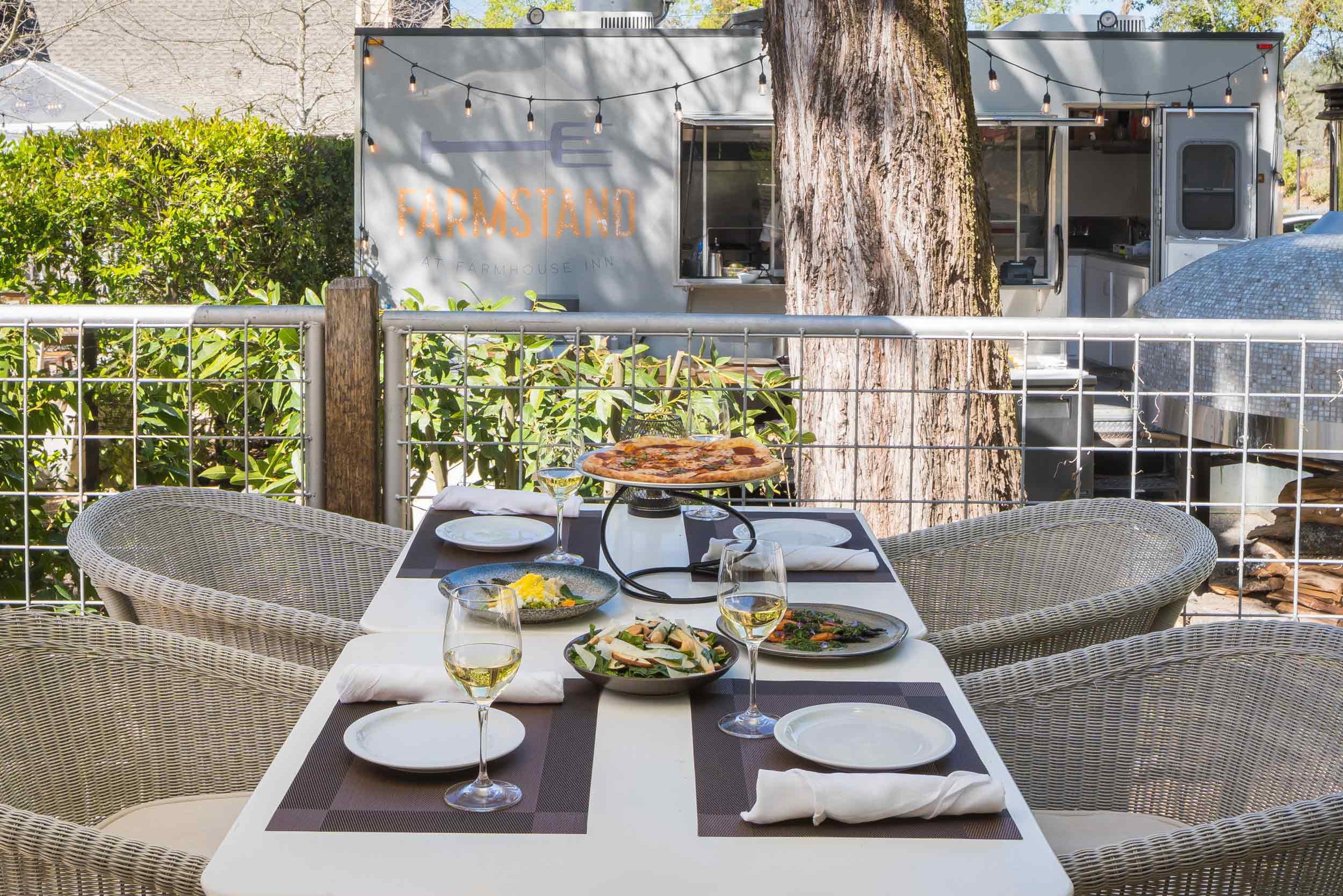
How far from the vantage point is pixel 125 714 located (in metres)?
2.10

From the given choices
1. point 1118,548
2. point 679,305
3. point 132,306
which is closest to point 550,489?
point 1118,548

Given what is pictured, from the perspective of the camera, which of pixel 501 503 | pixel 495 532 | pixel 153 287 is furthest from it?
pixel 153 287

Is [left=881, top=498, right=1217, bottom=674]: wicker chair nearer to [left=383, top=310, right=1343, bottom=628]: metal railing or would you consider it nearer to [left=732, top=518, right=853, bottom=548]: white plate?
[left=732, top=518, right=853, bottom=548]: white plate

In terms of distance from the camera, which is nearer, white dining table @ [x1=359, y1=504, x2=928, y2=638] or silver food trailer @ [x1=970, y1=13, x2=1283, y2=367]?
white dining table @ [x1=359, y1=504, x2=928, y2=638]

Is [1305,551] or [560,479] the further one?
[1305,551]

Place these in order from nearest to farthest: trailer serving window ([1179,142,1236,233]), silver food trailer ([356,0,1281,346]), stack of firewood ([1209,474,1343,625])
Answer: stack of firewood ([1209,474,1343,625]) → silver food trailer ([356,0,1281,346]) → trailer serving window ([1179,142,1236,233])

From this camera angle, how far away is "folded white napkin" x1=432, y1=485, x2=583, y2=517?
288 cm

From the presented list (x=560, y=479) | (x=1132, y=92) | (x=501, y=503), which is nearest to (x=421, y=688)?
(x=560, y=479)

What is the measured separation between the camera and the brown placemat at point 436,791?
1449 millimetres

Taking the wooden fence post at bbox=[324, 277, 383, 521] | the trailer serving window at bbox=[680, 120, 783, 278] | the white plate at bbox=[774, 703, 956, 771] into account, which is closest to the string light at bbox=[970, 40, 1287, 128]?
the trailer serving window at bbox=[680, 120, 783, 278]

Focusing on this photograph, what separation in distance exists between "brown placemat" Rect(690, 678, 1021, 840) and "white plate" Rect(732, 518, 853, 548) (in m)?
0.74

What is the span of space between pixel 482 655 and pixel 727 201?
8.17 m

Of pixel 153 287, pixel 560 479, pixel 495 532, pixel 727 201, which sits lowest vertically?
pixel 495 532

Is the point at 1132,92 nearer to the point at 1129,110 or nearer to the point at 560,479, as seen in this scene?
the point at 1129,110
